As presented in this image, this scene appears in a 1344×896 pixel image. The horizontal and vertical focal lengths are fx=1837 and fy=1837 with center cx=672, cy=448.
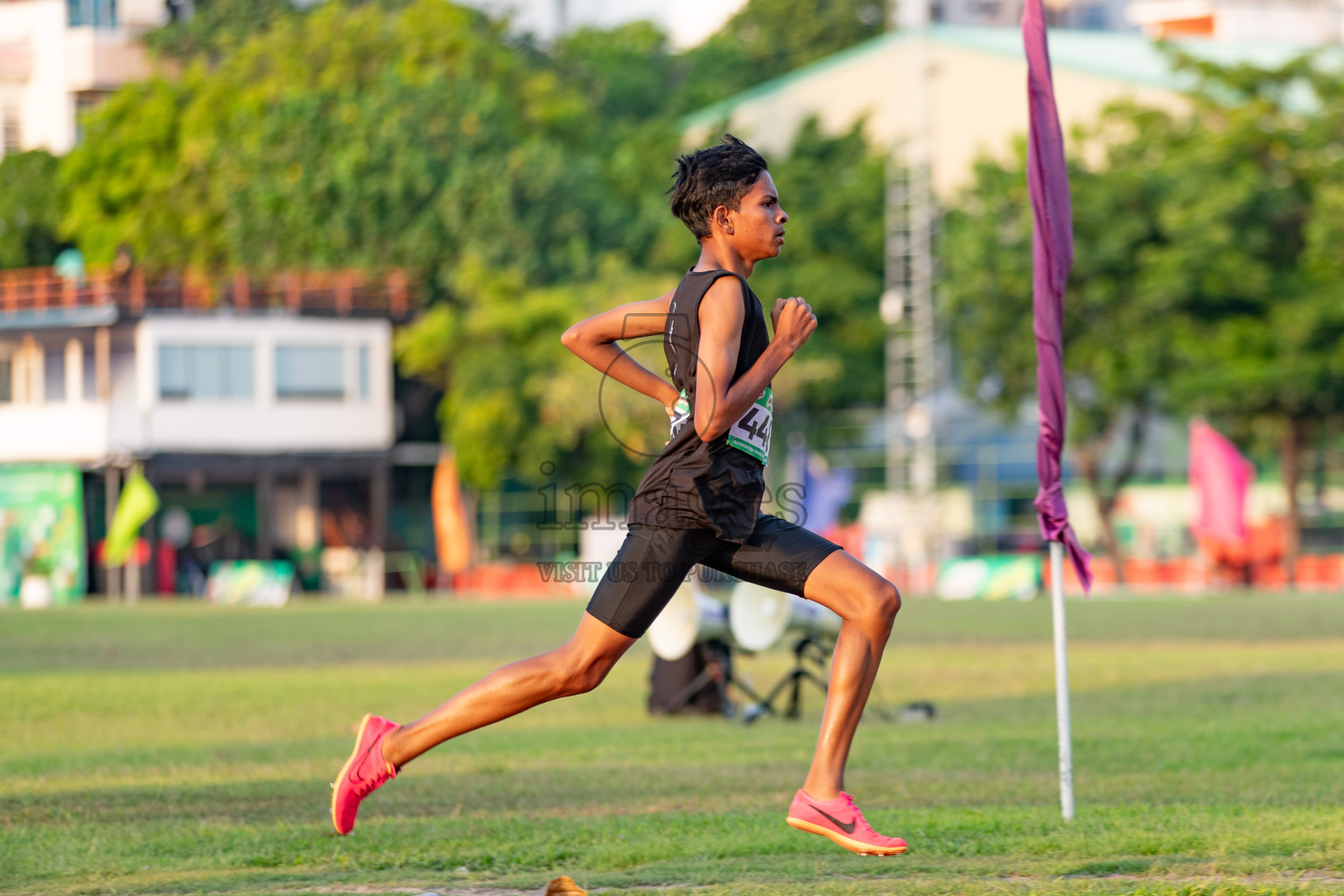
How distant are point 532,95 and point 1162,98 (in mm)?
20430

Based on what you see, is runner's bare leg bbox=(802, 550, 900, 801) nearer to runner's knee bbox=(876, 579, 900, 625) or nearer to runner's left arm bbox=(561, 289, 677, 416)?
runner's knee bbox=(876, 579, 900, 625)

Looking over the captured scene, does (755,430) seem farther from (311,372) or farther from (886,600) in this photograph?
(311,372)

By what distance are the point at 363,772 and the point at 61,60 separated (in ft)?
158

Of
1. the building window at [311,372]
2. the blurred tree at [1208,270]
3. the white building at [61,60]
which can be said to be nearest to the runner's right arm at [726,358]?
the blurred tree at [1208,270]

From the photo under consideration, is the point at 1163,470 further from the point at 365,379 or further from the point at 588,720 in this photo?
the point at 588,720

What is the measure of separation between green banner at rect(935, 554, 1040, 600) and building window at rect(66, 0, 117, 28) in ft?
87.7

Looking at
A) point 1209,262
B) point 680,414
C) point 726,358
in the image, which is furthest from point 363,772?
point 1209,262

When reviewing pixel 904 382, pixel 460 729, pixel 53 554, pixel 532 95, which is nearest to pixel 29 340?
pixel 53 554

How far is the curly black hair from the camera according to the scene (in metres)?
5.98

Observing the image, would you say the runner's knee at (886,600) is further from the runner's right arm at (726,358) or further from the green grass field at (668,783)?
the green grass field at (668,783)

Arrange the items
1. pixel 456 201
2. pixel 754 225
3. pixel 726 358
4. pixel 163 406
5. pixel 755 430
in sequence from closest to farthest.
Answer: pixel 726 358
pixel 755 430
pixel 754 225
pixel 163 406
pixel 456 201

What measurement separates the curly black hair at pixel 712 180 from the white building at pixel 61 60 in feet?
144

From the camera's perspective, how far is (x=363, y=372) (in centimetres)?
5281

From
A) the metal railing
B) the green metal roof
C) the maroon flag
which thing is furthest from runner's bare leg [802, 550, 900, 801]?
the green metal roof
